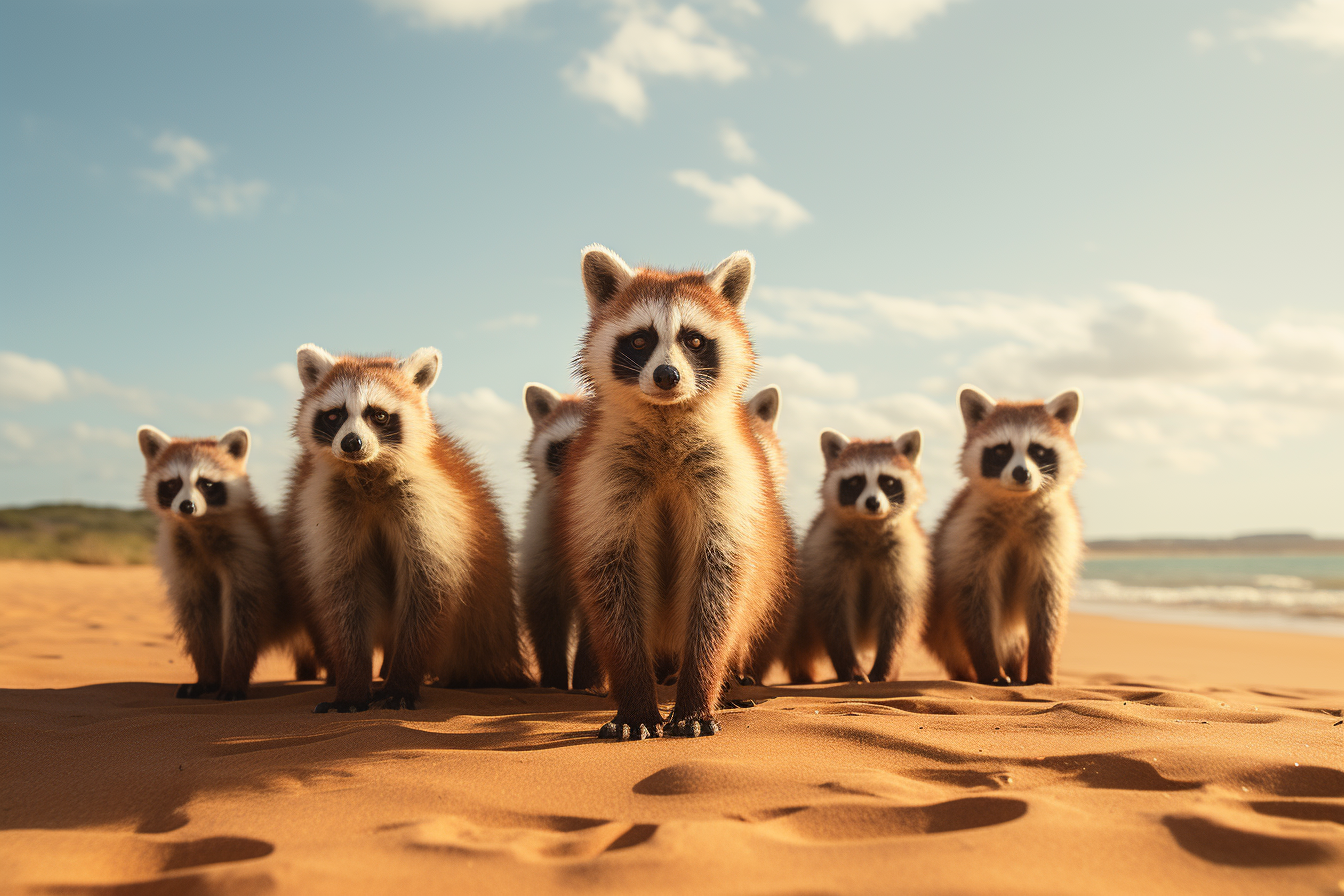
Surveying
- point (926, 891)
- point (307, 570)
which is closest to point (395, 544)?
point (307, 570)

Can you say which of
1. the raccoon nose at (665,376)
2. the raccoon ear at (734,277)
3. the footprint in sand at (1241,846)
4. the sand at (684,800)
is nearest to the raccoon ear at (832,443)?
the sand at (684,800)

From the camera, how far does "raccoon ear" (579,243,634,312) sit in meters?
4.64

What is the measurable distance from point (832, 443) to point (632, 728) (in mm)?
4407

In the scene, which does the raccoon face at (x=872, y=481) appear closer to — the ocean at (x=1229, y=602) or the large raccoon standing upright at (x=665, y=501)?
the large raccoon standing upright at (x=665, y=501)

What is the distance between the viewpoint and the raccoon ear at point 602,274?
4645mm

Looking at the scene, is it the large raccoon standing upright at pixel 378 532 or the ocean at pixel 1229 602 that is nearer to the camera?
the large raccoon standing upright at pixel 378 532

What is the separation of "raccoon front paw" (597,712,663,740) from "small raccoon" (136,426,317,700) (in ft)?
11.3

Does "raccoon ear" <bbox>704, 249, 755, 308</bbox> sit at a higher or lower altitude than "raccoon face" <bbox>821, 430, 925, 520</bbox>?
higher

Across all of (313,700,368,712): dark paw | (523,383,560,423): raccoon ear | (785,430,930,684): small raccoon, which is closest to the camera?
(313,700,368,712): dark paw

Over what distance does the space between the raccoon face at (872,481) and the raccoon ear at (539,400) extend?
2421mm

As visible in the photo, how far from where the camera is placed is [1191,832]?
2.69m

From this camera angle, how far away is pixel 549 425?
7031 mm

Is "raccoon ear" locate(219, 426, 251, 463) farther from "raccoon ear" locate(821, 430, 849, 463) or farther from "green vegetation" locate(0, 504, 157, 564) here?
"green vegetation" locate(0, 504, 157, 564)

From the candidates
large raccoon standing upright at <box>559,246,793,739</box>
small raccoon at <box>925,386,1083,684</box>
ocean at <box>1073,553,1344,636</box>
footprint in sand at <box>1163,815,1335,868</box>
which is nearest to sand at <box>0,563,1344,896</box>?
footprint in sand at <box>1163,815,1335,868</box>
